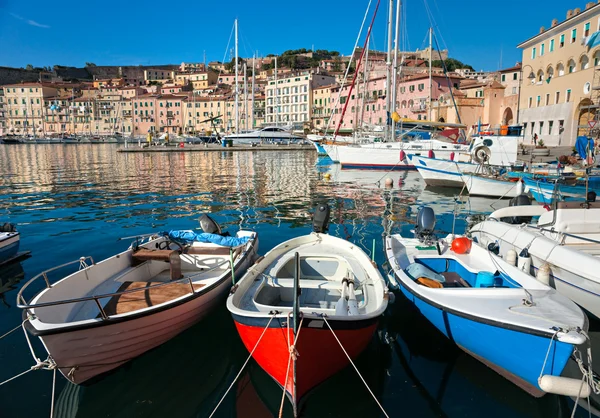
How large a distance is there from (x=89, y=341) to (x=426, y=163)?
875 inches

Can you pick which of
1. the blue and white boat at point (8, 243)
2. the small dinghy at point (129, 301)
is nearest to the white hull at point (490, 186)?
the small dinghy at point (129, 301)

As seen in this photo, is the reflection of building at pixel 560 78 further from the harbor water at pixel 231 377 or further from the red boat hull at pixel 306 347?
the red boat hull at pixel 306 347

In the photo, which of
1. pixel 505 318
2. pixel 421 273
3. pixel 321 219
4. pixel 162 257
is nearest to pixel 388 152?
pixel 321 219

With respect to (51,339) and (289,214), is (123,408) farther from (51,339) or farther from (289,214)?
(289,214)

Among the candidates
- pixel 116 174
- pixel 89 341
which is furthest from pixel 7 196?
pixel 89 341

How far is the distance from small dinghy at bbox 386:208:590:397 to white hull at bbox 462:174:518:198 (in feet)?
45.0

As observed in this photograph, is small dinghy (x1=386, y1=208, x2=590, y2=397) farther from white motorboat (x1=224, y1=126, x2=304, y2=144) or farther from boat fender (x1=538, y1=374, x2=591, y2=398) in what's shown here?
white motorboat (x1=224, y1=126, x2=304, y2=144)

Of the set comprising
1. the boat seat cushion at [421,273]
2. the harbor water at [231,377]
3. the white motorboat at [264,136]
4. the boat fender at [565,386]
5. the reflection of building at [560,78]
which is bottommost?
the harbor water at [231,377]

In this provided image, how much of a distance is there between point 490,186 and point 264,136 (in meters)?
56.0

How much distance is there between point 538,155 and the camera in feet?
110

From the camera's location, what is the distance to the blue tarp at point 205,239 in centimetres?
879

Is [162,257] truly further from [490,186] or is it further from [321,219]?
[490,186]

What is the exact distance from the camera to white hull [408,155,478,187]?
23219 mm

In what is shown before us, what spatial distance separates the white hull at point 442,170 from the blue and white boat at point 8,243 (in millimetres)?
20600
